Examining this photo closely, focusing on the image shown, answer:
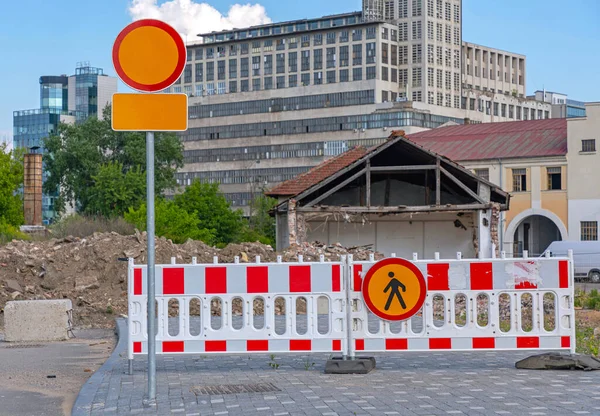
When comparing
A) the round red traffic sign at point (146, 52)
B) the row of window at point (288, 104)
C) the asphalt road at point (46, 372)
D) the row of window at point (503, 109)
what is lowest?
the asphalt road at point (46, 372)

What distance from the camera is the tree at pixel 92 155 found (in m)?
100

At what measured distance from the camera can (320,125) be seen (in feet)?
465

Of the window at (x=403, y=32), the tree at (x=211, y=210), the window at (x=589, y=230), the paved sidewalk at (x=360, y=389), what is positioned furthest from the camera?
the window at (x=403, y=32)

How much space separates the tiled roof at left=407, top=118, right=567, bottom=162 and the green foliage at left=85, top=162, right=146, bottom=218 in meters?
22.4

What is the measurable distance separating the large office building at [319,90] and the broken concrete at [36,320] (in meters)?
118

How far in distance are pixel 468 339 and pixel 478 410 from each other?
278 cm

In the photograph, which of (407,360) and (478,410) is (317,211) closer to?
(407,360)

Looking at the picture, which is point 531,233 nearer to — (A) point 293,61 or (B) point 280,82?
(B) point 280,82

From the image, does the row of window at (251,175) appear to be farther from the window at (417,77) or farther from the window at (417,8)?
the window at (417,8)

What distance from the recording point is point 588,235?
71.6m

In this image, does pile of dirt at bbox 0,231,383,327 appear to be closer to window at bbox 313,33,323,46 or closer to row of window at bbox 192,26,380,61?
row of window at bbox 192,26,380,61

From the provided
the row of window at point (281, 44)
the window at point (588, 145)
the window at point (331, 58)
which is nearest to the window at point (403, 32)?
the row of window at point (281, 44)

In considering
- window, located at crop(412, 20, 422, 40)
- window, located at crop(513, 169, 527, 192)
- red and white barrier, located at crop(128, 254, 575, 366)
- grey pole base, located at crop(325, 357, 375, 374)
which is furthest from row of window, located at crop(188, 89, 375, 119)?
grey pole base, located at crop(325, 357, 375, 374)

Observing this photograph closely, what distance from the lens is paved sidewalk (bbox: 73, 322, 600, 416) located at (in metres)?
8.66
